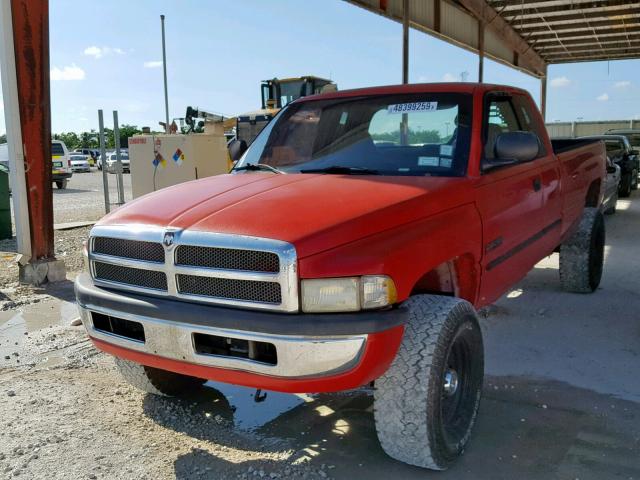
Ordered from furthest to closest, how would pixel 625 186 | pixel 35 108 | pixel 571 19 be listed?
pixel 571 19
pixel 625 186
pixel 35 108

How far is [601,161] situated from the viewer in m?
6.27

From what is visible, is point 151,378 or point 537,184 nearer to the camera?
point 151,378

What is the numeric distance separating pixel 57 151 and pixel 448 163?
2269cm

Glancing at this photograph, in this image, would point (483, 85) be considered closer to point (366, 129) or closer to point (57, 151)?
point (366, 129)

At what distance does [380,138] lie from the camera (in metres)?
3.82

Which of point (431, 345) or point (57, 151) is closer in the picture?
point (431, 345)

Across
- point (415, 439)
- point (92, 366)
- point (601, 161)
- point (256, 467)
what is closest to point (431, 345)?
point (415, 439)

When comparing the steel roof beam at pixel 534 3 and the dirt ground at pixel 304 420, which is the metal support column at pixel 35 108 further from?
the steel roof beam at pixel 534 3

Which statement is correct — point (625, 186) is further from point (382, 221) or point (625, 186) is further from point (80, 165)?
point (80, 165)

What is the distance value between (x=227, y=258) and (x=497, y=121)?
2.35 meters

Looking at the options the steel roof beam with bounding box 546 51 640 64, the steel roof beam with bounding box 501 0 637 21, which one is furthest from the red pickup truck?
the steel roof beam with bounding box 546 51 640 64

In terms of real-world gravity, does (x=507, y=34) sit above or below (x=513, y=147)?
above

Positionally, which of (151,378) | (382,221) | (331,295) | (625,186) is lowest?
(151,378)

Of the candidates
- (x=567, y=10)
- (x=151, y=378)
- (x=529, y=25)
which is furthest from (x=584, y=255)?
(x=529, y=25)
